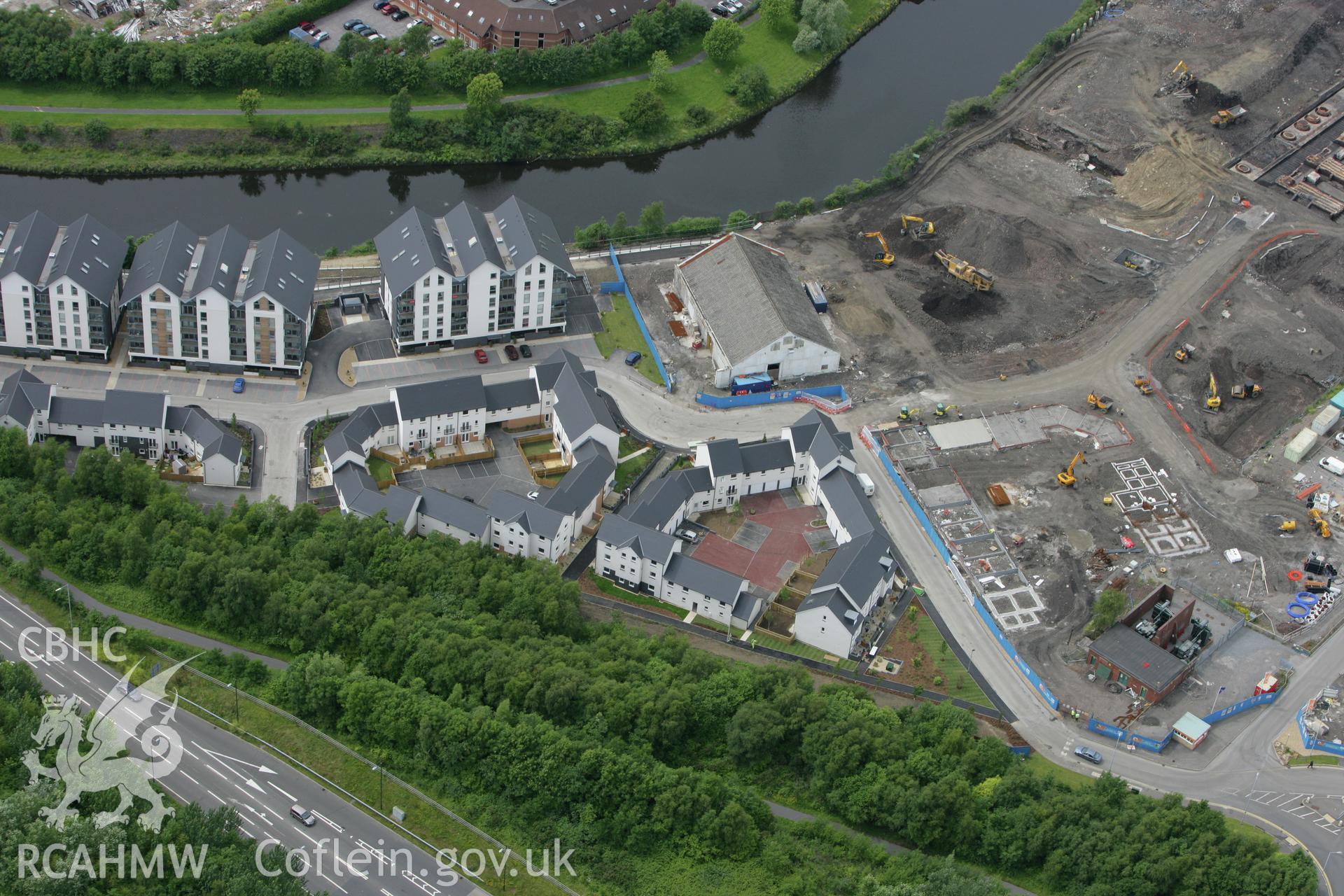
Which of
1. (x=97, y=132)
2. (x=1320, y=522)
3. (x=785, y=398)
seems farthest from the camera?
(x=97, y=132)

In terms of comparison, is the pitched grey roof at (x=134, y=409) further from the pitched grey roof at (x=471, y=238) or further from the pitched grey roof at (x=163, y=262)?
the pitched grey roof at (x=471, y=238)

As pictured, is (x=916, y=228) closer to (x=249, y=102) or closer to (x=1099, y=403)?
(x=1099, y=403)

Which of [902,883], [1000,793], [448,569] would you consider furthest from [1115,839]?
[448,569]

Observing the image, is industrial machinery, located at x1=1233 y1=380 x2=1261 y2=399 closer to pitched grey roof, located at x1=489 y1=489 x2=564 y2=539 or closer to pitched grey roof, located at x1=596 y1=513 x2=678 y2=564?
pitched grey roof, located at x1=596 y1=513 x2=678 y2=564

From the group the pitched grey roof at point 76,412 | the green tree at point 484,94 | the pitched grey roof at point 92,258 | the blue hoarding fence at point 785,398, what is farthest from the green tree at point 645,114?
the pitched grey roof at point 76,412

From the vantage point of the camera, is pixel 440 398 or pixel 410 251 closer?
pixel 440 398

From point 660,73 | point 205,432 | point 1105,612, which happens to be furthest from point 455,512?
point 660,73
